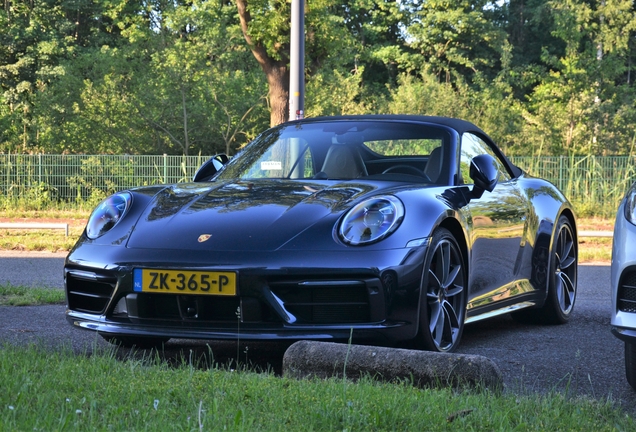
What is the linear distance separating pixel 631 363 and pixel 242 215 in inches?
75.3

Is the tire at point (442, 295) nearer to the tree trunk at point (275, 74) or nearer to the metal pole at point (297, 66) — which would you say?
the metal pole at point (297, 66)

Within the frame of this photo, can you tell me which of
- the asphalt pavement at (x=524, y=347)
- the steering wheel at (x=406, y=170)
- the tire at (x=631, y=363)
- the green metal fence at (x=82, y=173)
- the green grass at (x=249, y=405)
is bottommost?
the green metal fence at (x=82, y=173)

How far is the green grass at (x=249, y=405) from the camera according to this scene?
2910mm

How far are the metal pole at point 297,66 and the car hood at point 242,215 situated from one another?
7.35 meters

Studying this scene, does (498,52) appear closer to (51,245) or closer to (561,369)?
(51,245)

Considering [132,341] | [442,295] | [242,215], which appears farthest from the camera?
[132,341]

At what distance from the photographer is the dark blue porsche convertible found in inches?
169

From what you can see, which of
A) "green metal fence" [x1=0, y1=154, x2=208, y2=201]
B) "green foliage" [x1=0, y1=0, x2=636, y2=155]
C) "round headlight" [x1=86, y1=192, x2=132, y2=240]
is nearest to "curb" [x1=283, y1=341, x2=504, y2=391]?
"round headlight" [x1=86, y1=192, x2=132, y2=240]

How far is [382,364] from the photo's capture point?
3.83 m

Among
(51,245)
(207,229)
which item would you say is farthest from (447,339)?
(51,245)

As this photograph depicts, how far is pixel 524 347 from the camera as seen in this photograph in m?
5.43

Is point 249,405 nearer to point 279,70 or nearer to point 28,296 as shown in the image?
point 28,296

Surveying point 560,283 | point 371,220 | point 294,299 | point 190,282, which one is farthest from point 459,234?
point 560,283

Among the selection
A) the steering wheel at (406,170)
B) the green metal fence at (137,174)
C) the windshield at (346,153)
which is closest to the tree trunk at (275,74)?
the green metal fence at (137,174)
